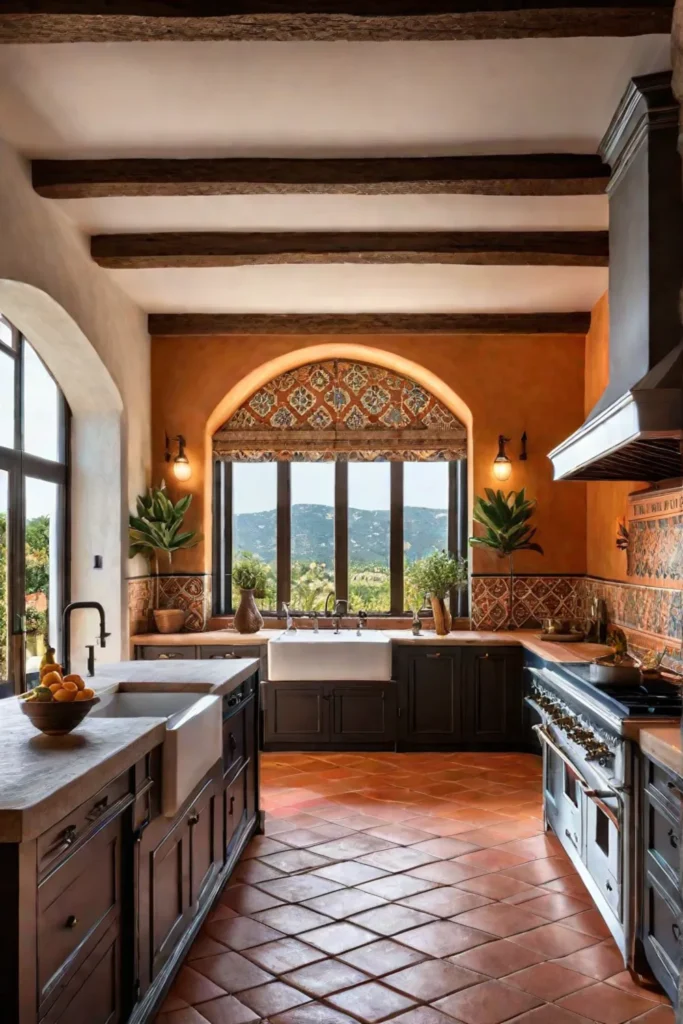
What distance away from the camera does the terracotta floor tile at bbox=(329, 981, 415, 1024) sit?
2.81 meters

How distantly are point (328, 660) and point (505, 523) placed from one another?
70.7 inches

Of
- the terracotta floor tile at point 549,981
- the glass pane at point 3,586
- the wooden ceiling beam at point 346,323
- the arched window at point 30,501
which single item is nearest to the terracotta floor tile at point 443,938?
the terracotta floor tile at point 549,981

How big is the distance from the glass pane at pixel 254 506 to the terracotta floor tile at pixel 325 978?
457 cm

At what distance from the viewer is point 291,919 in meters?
3.54

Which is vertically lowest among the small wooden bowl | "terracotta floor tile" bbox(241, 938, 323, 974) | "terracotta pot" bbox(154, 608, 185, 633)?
"terracotta floor tile" bbox(241, 938, 323, 974)

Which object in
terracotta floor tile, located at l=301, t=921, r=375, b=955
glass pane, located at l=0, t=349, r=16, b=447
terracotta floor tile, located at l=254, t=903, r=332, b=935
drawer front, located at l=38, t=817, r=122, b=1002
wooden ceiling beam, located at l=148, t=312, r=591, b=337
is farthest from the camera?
wooden ceiling beam, located at l=148, t=312, r=591, b=337

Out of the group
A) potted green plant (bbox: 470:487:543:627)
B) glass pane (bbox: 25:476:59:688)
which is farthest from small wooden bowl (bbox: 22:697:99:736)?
potted green plant (bbox: 470:487:543:627)

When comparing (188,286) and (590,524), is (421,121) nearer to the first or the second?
(188,286)

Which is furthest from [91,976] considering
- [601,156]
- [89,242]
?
[89,242]

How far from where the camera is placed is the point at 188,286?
20.2ft

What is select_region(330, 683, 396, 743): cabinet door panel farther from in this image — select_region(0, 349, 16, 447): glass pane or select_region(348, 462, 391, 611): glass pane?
select_region(0, 349, 16, 447): glass pane

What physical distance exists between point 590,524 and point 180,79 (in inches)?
186

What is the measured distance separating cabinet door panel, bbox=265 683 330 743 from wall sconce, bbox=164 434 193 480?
6.30 ft

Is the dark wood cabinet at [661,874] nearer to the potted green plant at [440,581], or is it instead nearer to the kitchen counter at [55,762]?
the kitchen counter at [55,762]
